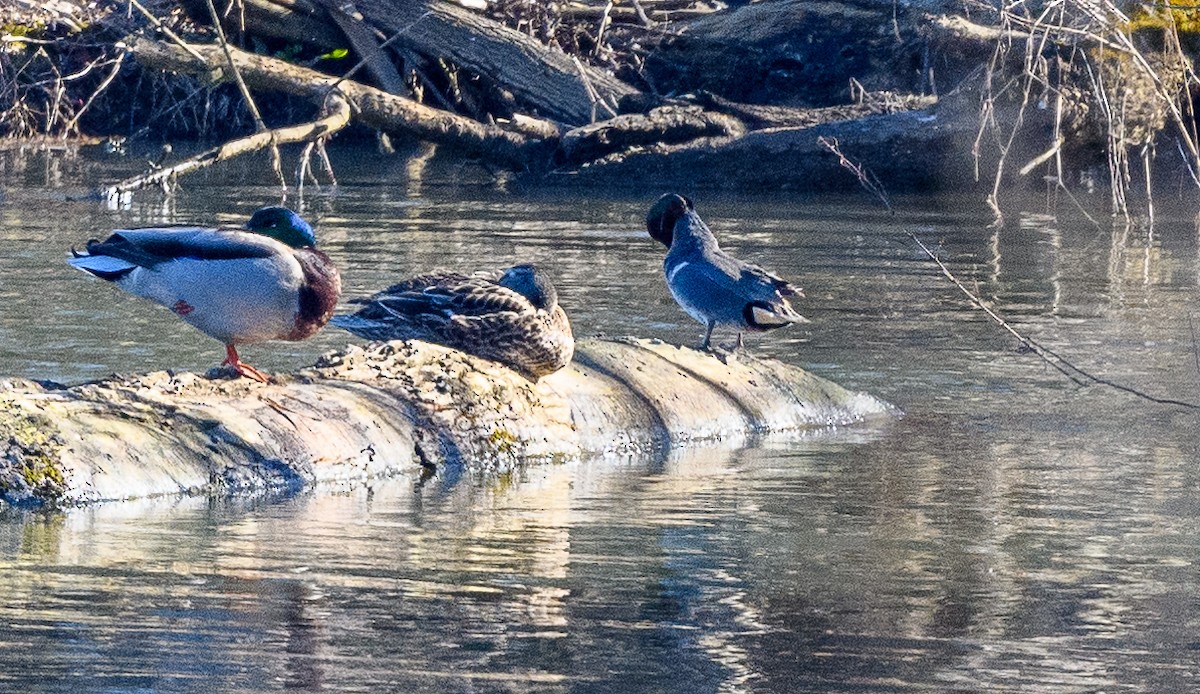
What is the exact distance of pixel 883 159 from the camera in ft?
61.3

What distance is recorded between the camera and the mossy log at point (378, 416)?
261 inches

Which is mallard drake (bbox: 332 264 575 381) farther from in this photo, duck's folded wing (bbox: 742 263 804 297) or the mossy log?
duck's folded wing (bbox: 742 263 804 297)

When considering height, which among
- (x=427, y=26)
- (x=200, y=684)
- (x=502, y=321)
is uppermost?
(x=427, y=26)

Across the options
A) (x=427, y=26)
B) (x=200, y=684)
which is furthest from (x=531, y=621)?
(x=427, y=26)

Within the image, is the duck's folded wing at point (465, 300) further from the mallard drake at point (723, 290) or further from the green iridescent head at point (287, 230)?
the mallard drake at point (723, 290)

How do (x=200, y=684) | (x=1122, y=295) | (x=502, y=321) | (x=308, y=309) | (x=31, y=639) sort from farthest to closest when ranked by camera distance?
(x=1122, y=295) → (x=502, y=321) → (x=308, y=309) → (x=31, y=639) → (x=200, y=684)

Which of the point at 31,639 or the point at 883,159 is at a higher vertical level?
the point at 883,159

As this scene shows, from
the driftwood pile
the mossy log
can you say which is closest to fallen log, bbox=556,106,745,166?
the driftwood pile

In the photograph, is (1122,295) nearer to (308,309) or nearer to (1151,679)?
(308,309)

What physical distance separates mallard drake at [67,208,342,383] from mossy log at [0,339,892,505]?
226 millimetres

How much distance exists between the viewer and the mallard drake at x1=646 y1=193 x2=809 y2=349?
9086 mm

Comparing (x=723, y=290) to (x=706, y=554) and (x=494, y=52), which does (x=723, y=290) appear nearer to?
(x=706, y=554)

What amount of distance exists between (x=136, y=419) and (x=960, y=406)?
4.03 metres

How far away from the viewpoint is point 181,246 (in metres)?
7.43
